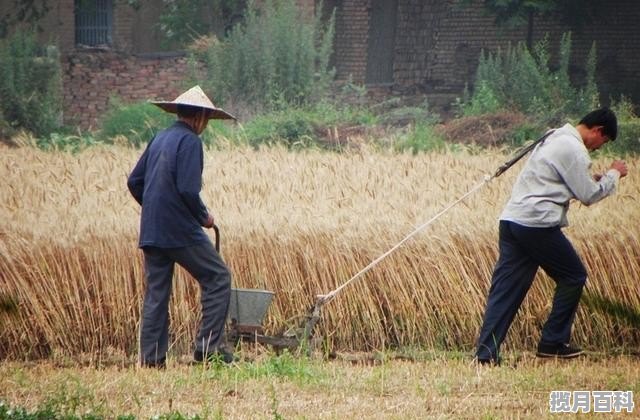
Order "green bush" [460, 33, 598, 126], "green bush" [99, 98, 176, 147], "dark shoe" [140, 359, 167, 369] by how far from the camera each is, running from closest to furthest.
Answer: "dark shoe" [140, 359, 167, 369]
"green bush" [99, 98, 176, 147]
"green bush" [460, 33, 598, 126]

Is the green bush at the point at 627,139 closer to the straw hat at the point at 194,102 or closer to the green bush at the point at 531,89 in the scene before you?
the green bush at the point at 531,89

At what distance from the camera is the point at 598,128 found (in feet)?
26.2

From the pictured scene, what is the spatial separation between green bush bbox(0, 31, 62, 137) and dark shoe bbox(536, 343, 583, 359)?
46.4 ft

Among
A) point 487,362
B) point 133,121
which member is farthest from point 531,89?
point 487,362

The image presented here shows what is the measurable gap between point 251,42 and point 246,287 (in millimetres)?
13798

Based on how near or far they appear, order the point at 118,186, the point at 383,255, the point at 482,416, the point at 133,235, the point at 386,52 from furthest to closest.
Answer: the point at 386,52 < the point at 118,186 < the point at 133,235 < the point at 383,255 < the point at 482,416

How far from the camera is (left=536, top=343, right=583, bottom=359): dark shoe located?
804 centimetres

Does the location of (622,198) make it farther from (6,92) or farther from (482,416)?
(6,92)

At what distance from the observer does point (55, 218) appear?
31.0 feet

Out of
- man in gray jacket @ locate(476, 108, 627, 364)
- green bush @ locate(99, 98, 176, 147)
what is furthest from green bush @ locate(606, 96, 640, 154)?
man in gray jacket @ locate(476, 108, 627, 364)

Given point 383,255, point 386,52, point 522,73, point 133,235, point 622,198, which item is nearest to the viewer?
point 383,255

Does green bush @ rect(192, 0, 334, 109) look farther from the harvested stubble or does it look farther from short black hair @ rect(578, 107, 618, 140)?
short black hair @ rect(578, 107, 618, 140)

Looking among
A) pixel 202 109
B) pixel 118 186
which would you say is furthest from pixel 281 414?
pixel 118 186

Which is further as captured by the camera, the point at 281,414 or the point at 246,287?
the point at 246,287
